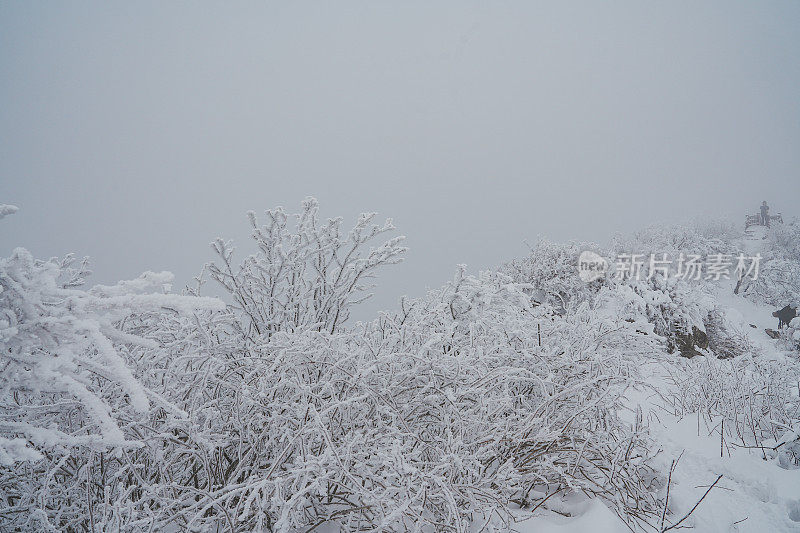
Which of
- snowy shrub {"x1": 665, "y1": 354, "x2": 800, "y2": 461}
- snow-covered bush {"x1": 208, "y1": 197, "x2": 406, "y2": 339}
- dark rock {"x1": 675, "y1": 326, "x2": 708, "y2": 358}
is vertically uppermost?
snow-covered bush {"x1": 208, "y1": 197, "x2": 406, "y2": 339}

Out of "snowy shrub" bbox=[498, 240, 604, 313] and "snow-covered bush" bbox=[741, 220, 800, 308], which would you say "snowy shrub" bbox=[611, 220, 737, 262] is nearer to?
"snow-covered bush" bbox=[741, 220, 800, 308]

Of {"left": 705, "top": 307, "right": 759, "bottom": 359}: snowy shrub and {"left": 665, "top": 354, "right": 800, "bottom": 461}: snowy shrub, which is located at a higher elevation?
{"left": 665, "top": 354, "right": 800, "bottom": 461}: snowy shrub

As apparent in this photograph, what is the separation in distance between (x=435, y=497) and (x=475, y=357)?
2.81 ft

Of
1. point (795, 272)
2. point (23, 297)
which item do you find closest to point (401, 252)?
point (23, 297)

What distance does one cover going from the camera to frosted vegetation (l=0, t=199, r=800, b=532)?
125 centimetres

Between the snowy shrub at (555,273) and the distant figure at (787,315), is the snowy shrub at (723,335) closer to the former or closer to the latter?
the snowy shrub at (555,273)

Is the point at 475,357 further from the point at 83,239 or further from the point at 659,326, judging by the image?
the point at 83,239

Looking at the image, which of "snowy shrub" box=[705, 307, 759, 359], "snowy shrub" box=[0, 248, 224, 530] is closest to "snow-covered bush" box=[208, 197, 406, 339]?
"snowy shrub" box=[0, 248, 224, 530]

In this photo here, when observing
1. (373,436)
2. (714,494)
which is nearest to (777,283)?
(714,494)

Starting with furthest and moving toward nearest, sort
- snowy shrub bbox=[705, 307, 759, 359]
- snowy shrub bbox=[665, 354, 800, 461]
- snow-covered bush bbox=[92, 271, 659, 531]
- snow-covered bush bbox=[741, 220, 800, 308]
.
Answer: snow-covered bush bbox=[741, 220, 800, 308]
snowy shrub bbox=[705, 307, 759, 359]
snowy shrub bbox=[665, 354, 800, 461]
snow-covered bush bbox=[92, 271, 659, 531]

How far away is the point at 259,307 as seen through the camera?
3.07 m

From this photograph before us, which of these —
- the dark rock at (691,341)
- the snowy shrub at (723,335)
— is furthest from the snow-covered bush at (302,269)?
the snowy shrub at (723,335)

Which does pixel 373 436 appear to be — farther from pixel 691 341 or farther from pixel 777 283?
pixel 777 283

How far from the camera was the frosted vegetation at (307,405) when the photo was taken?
125 cm
